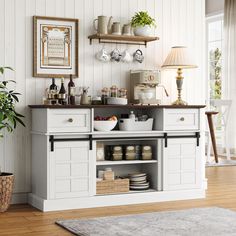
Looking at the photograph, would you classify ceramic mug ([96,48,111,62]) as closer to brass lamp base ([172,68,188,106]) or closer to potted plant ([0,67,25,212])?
brass lamp base ([172,68,188,106])

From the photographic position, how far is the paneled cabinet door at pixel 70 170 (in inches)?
184

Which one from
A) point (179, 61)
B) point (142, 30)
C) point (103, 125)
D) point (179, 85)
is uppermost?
point (142, 30)

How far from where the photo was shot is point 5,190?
461 cm

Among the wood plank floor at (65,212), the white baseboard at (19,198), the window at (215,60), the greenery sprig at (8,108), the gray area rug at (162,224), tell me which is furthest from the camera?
the window at (215,60)

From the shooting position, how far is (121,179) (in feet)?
16.5

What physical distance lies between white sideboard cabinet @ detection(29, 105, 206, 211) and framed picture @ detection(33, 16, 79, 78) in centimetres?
42

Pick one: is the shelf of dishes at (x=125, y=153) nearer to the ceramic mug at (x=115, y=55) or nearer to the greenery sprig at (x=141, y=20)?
the ceramic mug at (x=115, y=55)

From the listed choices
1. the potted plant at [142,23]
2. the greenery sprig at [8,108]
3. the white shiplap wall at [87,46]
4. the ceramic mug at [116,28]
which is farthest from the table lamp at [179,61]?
the greenery sprig at [8,108]

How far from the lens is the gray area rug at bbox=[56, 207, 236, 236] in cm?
380

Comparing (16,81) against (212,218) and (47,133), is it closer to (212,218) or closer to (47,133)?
(47,133)

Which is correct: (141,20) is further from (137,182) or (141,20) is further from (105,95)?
(137,182)

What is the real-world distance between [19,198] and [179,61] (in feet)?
6.42

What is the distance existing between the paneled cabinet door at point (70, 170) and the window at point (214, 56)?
5155 mm

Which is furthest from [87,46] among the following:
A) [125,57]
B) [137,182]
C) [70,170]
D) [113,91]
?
[137,182]
